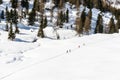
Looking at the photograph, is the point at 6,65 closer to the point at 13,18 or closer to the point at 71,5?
the point at 13,18

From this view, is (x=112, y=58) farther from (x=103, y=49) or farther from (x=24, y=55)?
(x=24, y=55)

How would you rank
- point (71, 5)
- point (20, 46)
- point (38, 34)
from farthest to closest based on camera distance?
1. point (71, 5)
2. point (38, 34)
3. point (20, 46)

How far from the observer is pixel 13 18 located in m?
109

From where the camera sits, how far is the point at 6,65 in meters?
41.3

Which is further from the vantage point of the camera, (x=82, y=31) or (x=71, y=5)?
(x=71, y=5)

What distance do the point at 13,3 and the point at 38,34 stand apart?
34.5 metres

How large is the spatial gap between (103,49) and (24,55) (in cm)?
1235

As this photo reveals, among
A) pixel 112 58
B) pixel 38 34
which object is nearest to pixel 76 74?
pixel 112 58

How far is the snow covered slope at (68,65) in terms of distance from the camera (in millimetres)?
33969

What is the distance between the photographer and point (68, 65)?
3847 cm

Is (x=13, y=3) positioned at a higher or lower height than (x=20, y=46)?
higher

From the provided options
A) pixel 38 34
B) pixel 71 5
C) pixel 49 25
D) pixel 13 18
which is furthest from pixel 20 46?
pixel 71 5

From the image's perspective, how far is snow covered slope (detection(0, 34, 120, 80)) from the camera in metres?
34.0

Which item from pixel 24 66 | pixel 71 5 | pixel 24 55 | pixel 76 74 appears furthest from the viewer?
pixel 71 5
